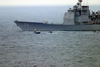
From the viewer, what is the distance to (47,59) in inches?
1023

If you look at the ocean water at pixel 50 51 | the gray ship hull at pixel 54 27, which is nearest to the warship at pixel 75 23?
the gray ship hull at pixel 54 27

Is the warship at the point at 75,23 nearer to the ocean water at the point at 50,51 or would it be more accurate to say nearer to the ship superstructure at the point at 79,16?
the ship superstructure at the point at 79,16

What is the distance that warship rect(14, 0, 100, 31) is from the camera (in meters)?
45.4

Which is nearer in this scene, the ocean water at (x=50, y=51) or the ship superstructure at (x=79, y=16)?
the ocean water at (x=50, y=51)

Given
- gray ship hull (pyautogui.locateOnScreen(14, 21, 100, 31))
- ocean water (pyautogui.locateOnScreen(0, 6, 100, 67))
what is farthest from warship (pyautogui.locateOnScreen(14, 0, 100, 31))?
ocean water (pyautogui.locateOnScreen(0, 6, 100, 67))

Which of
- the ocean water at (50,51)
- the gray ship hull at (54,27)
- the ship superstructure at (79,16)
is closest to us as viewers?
the ocean water at (50,51)

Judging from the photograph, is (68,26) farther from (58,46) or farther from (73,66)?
(73,66)

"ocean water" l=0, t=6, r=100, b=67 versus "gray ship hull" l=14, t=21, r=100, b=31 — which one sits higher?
"gray ship hull" l=14, t=21, r=100, b=31

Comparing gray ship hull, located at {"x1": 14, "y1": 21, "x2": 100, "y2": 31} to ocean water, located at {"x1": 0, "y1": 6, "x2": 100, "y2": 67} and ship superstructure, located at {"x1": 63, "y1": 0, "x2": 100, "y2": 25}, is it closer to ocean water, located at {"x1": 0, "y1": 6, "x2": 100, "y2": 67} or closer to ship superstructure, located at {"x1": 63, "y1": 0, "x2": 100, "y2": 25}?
ship superstructure, located at {"x1": 63, "y1": 0, "x2": 100, "y2": 25}

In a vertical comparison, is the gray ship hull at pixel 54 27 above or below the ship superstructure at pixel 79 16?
below

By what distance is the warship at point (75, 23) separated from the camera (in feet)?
149

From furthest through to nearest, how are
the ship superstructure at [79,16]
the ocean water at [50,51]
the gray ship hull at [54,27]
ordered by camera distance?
the ship superstructure at [79,16], the gray ship hull at [54,27], the ocean water at [50,51]

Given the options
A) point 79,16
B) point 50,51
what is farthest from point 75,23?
point 50,51

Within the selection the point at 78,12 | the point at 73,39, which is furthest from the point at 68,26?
the point at 73,39
